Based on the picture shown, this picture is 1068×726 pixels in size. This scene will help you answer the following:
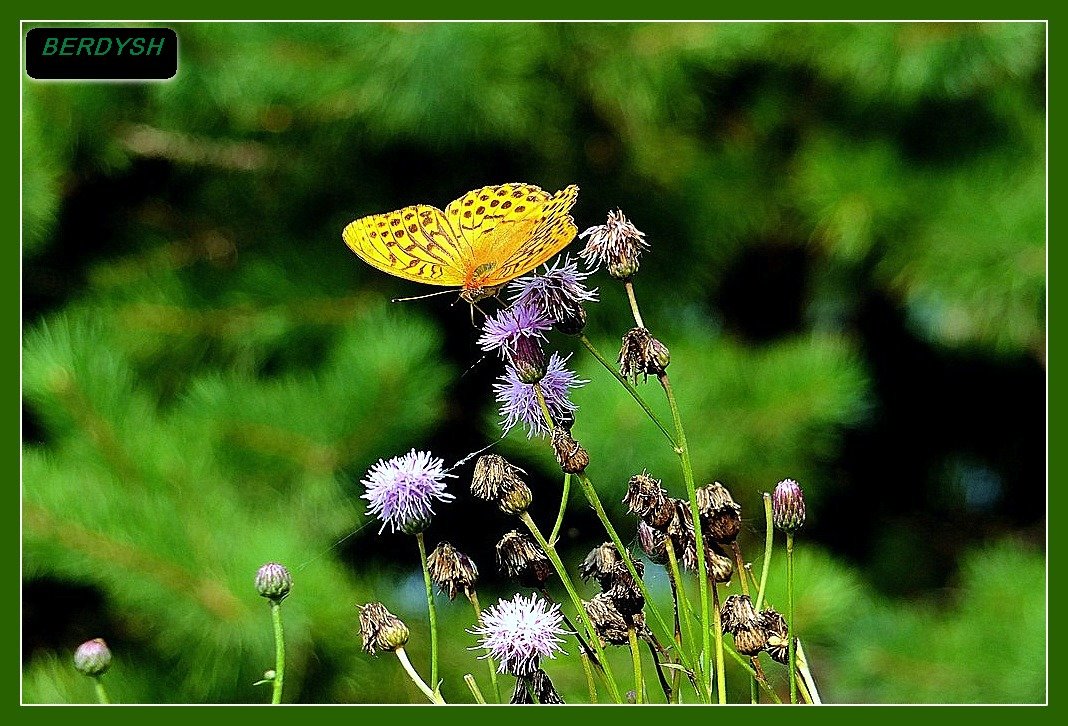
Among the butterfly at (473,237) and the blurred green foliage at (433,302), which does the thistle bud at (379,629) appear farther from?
the blurred green foliage at (433,302)

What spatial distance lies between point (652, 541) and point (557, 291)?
9 cm

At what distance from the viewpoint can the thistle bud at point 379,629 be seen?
1.11 feet

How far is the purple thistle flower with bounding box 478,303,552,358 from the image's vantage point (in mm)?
346

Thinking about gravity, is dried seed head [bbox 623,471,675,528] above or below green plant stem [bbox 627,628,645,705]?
above

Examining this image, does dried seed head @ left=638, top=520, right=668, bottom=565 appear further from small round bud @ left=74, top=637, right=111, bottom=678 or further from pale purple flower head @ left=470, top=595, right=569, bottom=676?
small round bud @ left=74, top=637, right=111, bottom=678

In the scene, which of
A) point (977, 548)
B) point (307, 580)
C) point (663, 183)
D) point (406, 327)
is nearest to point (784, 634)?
point (307, 580)

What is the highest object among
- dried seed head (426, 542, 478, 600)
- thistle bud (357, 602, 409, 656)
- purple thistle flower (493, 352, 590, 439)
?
purple thistle flower (493, 352, 590, 439)

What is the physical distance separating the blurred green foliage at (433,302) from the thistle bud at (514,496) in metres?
0.51

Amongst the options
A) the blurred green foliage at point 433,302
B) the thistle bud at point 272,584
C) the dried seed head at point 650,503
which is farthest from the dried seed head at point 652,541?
the blurred green foliage at point 433,302

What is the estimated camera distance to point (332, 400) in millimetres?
1073

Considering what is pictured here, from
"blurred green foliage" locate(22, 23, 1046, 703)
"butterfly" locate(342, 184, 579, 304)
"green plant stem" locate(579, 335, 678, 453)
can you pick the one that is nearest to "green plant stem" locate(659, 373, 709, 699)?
"green plant stem" locate(579, 335, 678, 453)

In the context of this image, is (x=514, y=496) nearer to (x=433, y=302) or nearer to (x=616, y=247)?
(x=616, y=247)

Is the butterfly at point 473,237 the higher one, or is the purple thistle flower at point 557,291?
the purple thistle flower at point 557,291

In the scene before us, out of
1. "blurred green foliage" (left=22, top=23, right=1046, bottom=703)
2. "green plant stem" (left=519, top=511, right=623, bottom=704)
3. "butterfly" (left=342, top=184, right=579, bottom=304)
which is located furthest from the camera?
"blurred green foliage" (left=22, top=23, right=1046, bottom=703)
